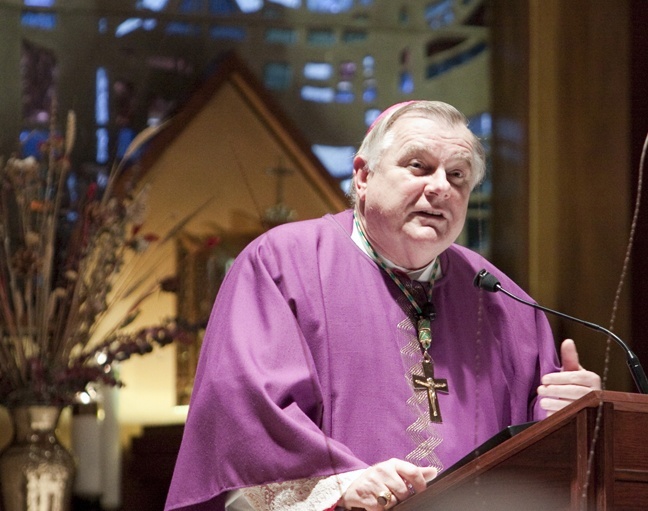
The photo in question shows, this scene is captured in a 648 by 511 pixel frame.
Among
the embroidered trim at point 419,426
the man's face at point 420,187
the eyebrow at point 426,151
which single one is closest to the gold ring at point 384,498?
the embroidered trim at point 419,426

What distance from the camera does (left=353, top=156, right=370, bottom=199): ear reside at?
9.78ft

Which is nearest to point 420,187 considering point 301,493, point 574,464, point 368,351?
point 368,351

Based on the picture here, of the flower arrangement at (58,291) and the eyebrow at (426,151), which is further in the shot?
the flower arrangement at (58,291)

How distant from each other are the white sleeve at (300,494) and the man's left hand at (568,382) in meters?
0.45

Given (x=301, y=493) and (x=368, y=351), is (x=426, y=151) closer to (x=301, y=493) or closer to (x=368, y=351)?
(x=368, y=351)

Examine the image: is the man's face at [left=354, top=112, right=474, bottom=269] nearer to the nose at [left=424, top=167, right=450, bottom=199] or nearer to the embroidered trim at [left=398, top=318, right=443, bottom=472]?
the nose at [left=424, top=167, right=450, bottom=199]

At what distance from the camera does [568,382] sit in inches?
98.7

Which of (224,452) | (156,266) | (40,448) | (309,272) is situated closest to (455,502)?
(224,452)

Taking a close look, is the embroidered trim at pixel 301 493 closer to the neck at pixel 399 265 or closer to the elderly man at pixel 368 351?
the elderly man at pixel 368 351

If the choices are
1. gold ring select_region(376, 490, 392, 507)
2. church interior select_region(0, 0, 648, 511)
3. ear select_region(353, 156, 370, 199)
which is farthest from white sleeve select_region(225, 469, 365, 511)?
church interior select_region(0, 0, 648, 511)

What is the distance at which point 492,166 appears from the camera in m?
5.30

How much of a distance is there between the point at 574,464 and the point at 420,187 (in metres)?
1.07

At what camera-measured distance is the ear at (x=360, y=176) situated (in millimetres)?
2982

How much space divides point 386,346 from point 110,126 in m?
2.43
